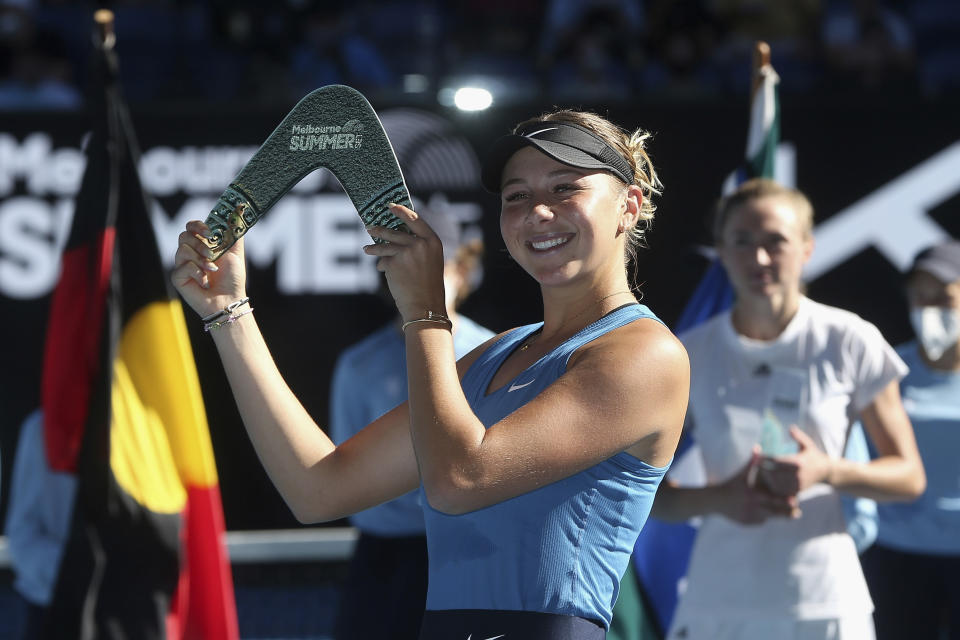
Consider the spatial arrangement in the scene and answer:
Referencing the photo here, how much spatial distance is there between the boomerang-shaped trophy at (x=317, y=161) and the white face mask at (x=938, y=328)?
8.43 ft

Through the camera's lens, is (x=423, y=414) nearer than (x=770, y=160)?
Yes

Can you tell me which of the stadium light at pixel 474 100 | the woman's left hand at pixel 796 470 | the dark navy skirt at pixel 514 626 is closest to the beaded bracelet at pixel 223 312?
the dark navy skirt at pixel 514 626

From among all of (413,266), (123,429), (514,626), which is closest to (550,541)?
(514,626)

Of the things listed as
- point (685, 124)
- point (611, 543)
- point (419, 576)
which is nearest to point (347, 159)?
point (611, 543)

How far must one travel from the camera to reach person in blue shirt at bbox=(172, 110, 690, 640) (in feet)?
4.99

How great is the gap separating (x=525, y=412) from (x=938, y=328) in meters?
2.63

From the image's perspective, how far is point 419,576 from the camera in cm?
366

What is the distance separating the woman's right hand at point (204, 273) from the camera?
1.75 metres

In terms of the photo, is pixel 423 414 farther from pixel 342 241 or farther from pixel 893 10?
pixel 893 10

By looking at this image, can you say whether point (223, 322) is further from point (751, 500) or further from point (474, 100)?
point (474, 100)

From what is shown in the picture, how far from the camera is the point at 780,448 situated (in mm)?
2809

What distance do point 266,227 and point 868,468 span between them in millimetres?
2922

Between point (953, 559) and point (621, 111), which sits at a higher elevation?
point (621, 111)

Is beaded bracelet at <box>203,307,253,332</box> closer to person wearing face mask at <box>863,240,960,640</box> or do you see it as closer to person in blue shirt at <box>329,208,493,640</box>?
person in blue shirt at <box>329,208,493,640</box>
